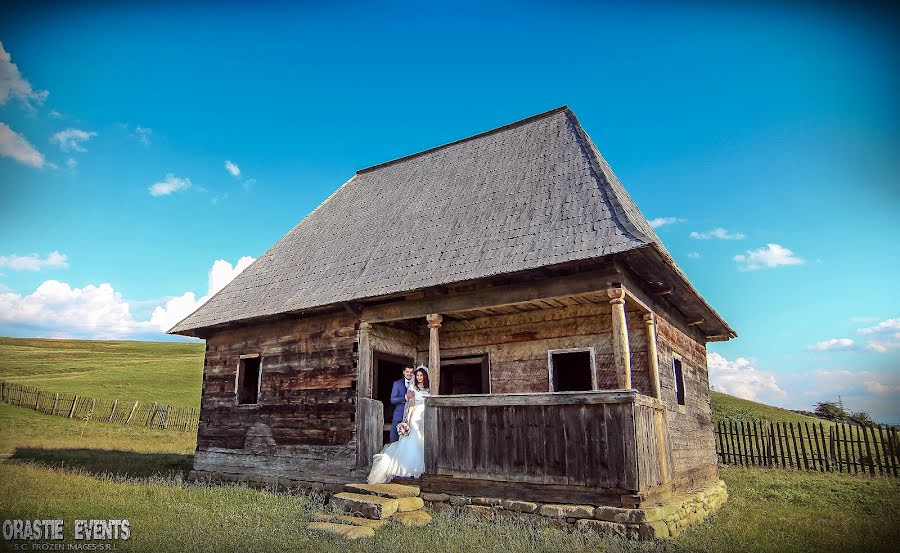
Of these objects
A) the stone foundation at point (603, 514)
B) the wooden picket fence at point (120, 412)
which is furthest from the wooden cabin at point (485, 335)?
the wooden picket fence at point (120, 412)

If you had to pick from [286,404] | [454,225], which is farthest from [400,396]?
[454,225]

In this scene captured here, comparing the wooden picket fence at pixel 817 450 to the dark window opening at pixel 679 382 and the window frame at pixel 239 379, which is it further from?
the window frame at pixel 239 379

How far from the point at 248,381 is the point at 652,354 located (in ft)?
31.9

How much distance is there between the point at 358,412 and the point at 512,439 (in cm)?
387

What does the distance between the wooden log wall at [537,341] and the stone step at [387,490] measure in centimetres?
307

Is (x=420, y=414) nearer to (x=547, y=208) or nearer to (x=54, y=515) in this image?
(x=547, y=208)

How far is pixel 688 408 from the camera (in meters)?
12.9

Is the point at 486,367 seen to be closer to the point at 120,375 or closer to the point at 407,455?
the point at 407,455

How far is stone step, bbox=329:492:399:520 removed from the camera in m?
8.23

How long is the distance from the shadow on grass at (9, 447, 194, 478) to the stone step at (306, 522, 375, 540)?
313 inches

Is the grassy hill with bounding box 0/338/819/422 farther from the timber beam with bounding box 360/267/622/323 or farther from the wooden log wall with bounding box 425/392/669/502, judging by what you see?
the wooden log wall with bounding box 425/392/669/502

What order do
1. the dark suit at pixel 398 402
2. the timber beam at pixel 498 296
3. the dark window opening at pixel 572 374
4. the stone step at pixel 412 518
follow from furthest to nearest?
1. the dark window opening at pixel 572 374
2. the dark suit at pixel 398 402
3. the timber beam at pixel 498 296
4. the stone step at pixel 412 518

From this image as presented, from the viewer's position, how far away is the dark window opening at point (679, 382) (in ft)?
40.8

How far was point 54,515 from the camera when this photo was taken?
8.24 m
